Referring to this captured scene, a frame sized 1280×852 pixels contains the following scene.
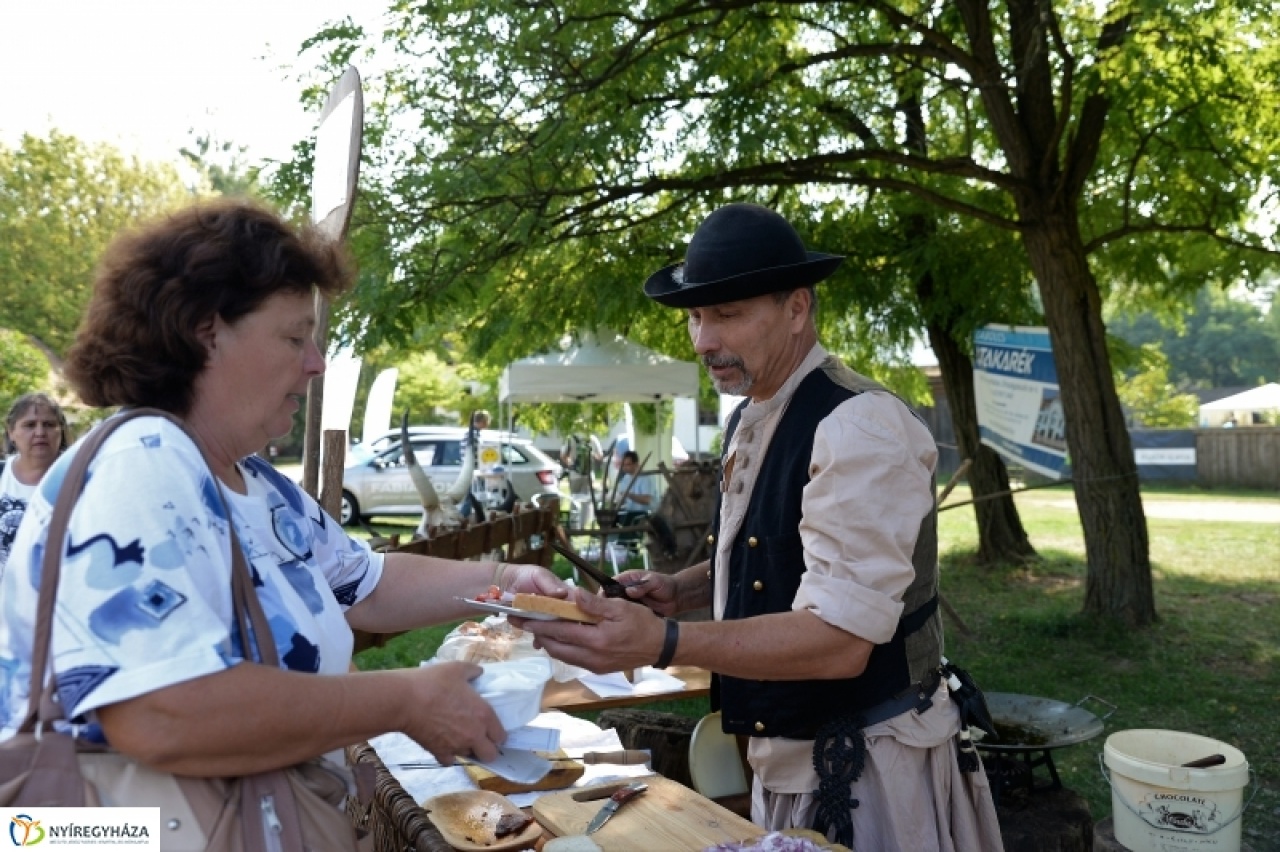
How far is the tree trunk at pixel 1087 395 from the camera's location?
25.8ft

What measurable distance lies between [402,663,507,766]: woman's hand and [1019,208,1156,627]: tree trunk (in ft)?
23.4

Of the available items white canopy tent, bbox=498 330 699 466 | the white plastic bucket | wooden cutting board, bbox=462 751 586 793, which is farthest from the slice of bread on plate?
white canopy tent, bbox=498 330 699 466

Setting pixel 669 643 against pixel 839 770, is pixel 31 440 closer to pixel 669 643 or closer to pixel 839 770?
pixel 669 643

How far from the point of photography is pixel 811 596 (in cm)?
210

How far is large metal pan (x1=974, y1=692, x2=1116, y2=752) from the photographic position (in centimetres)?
370

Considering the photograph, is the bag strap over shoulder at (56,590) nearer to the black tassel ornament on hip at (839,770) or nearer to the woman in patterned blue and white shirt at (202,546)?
the woman in patterned blue and white shirt at (202,546)

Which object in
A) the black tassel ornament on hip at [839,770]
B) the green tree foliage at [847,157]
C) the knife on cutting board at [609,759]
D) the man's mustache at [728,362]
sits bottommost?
the knife on cutting board at [609,759]

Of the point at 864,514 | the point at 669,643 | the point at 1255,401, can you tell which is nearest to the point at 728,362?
the point at 864,514

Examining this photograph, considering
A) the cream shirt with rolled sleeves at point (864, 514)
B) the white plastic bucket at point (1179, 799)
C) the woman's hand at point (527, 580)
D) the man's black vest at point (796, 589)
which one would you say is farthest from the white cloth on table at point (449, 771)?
the white plastic bucket at point (1179, 799)

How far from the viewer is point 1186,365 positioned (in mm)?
70562

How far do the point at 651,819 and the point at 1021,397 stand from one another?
6942mm

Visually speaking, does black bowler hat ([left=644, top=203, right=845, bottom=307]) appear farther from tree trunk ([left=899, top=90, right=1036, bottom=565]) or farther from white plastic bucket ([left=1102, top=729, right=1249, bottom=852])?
tree trunk ([left=899, top=90, right=1036, bottom=565])

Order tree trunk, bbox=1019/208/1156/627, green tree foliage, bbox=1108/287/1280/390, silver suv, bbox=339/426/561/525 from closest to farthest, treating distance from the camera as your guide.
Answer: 1. tree trunk, bbox=1019/208/1156/627
2. silver suv, bbox=339/426/561/525
3. green tree foliage, bbox=1108/287/1280/390

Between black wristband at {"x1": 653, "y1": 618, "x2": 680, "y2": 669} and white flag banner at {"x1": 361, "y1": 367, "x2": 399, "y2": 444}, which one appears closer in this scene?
black wristband at {"x1": 653, "y1": 618, "x2": 680, "y2": 669}
